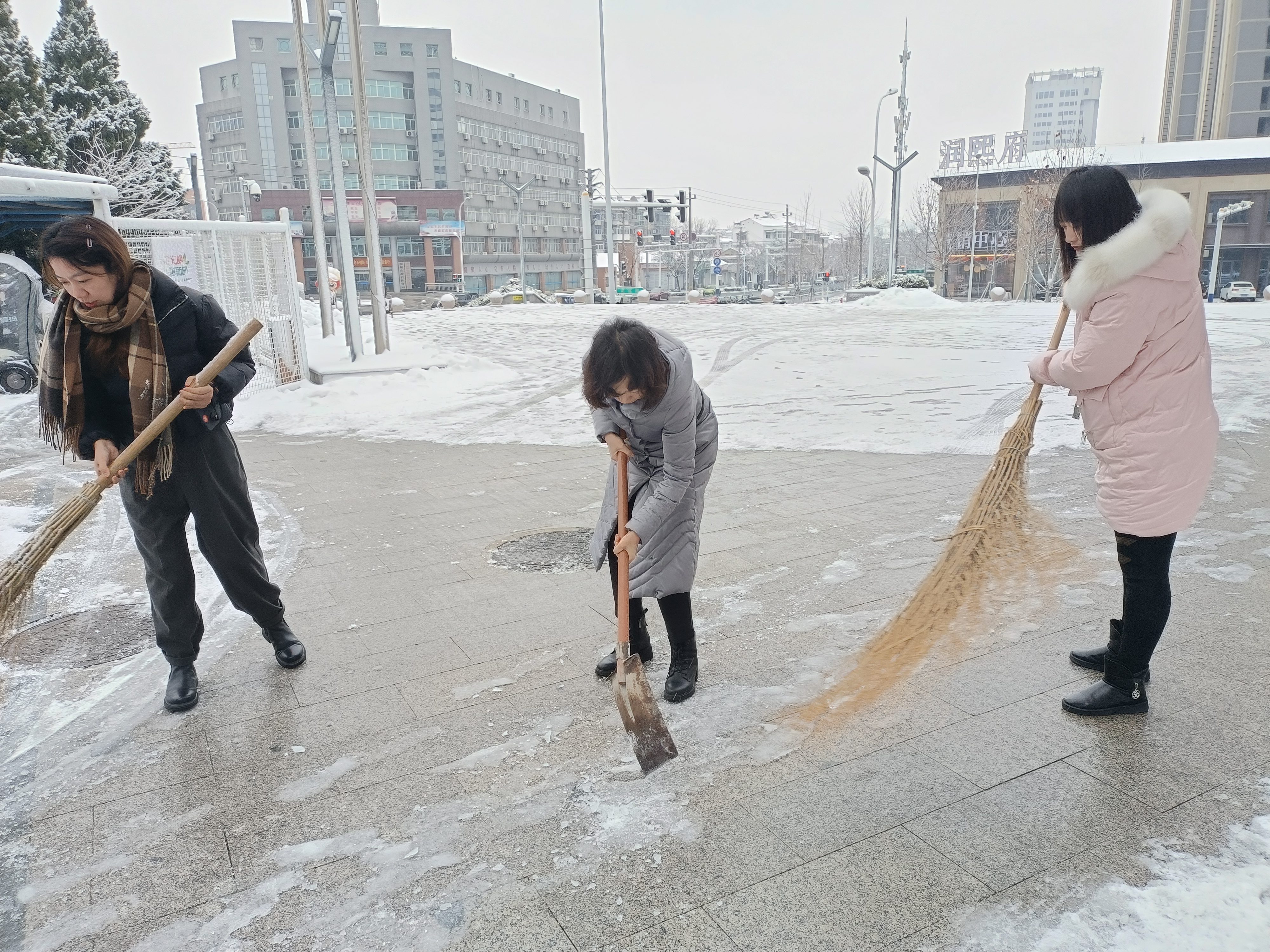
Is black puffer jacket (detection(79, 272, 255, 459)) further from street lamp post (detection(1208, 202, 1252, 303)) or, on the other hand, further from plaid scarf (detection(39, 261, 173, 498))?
street lamp post (detection(1208, 202, 1252, 303))

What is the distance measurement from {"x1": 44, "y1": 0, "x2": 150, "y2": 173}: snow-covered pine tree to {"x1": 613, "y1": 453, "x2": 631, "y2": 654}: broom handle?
26308 millimetres

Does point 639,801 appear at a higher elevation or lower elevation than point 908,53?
lower

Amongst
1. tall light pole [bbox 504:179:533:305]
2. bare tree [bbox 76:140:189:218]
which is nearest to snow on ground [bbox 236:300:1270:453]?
bare tree [bbox 76:140:189:218]

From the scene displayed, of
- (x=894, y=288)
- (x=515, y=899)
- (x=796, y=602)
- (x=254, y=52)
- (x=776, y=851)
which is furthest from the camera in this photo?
(x=254, y=52)

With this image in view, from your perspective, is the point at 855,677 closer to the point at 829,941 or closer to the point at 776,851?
the point at 776,851

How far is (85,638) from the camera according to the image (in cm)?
401

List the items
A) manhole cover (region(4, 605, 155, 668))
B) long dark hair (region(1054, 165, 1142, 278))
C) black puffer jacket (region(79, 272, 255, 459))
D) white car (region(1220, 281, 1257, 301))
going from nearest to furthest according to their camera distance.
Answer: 1. long dark hair (region(1054, 165, 1142, 278))
2. black puffer jacket (region(79, 272, 255, 459))
3. manhole cover (region(4, 605, 155, 668))
4. white car (region(1220, 281, 1257, 301))

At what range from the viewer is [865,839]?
2.42 m

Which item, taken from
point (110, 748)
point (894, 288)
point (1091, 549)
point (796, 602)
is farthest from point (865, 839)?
point (894, 288)

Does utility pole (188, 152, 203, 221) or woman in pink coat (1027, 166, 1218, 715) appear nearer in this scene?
woman in pink coat (1027, 166, 1218, 715)

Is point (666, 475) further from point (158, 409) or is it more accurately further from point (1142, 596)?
point (158, 409)

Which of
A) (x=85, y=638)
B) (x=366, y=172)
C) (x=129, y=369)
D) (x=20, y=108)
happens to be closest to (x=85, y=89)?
(x=20, y=108)

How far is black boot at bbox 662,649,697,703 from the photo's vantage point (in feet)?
10.6

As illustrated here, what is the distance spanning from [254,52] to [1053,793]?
7913 cm
